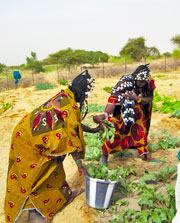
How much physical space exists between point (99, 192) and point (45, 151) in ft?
2.45

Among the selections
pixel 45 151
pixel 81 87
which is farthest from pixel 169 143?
pixel 45 151

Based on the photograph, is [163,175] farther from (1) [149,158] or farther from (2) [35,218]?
(2) [35,218]

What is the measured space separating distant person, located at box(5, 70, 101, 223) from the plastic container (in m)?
0.20

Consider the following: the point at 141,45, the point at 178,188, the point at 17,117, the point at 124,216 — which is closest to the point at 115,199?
the point at 124,216

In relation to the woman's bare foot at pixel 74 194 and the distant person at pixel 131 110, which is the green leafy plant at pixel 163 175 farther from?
the woman's bare foot at pixel 74 194

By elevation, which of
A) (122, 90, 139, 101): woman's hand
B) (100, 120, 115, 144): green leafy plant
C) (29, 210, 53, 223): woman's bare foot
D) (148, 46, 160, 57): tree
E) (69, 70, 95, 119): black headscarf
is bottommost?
(29, 210, 53, 223): woman's bare foot

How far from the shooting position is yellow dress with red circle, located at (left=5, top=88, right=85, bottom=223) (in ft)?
7.92

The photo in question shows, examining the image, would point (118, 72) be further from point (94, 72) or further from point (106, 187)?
point (106, 187)

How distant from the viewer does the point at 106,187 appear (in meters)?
2.60

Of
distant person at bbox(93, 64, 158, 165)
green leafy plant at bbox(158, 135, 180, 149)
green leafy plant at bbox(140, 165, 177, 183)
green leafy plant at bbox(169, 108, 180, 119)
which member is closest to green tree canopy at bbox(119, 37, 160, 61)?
green leafy plant at bbox(169, 108, 180, 119)

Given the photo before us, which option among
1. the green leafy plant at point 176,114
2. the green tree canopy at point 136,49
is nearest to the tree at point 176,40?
the green tree canopy at point 136,49

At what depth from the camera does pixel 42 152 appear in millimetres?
2543

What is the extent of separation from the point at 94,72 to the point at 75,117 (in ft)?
58.1

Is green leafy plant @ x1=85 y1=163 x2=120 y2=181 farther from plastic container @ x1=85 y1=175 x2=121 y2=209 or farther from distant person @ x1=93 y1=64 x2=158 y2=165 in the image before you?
distant person @ x1=93 y1=64 x2=158 y2=165
